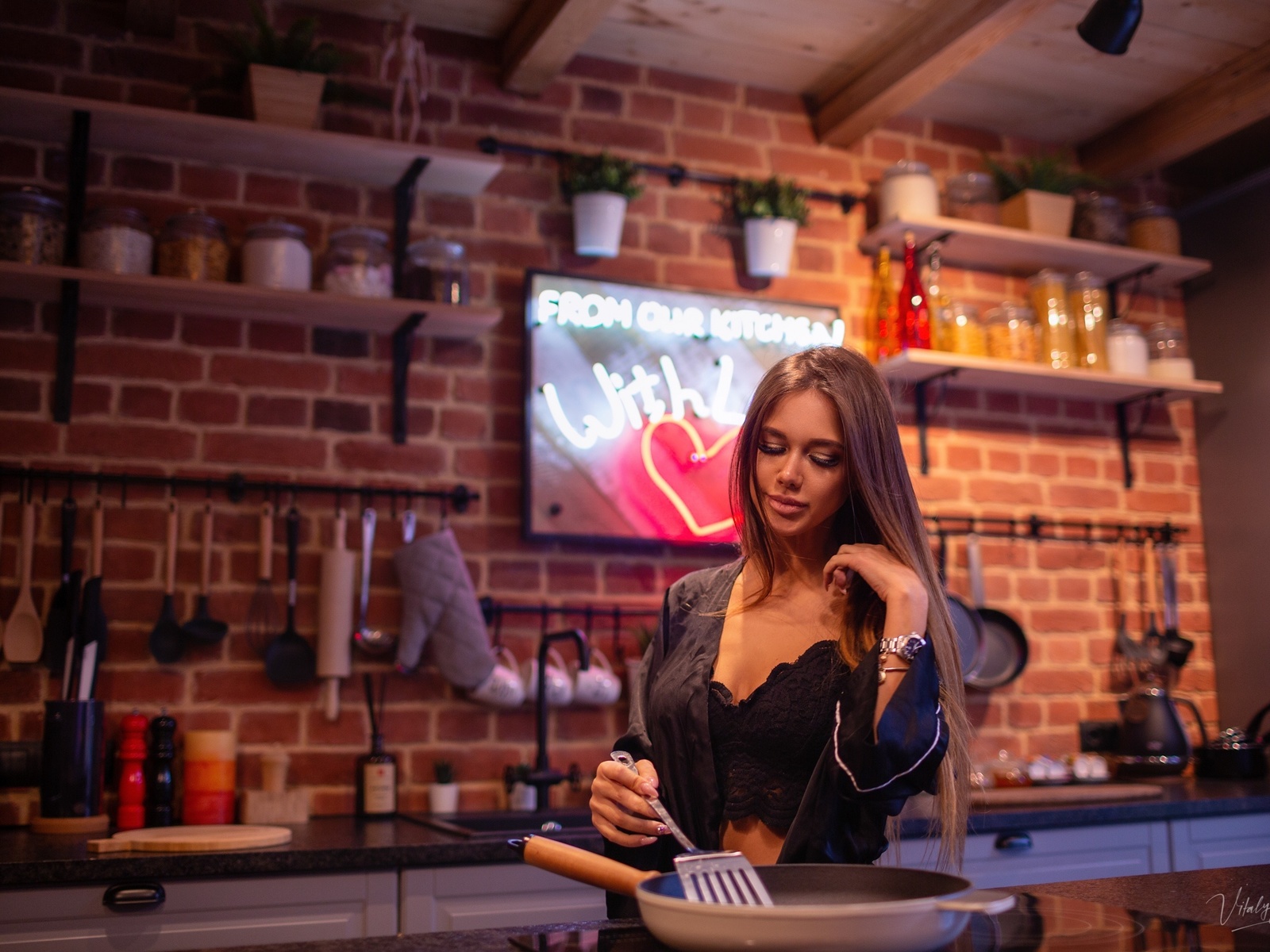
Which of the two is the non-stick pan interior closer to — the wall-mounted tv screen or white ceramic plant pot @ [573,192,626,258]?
the wall-mounted tv screen

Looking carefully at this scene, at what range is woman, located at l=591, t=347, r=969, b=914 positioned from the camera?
4.54ft

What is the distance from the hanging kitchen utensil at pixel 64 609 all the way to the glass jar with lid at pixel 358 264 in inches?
Result: 30.1

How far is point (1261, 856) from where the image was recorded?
2.96 metres

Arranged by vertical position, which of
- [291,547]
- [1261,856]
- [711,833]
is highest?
[291,547]

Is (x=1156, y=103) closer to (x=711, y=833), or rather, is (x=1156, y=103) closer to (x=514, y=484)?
(x=514, y=484)

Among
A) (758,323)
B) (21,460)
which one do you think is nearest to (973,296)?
(758,323)

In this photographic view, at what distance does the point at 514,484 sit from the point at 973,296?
1577 millimetres

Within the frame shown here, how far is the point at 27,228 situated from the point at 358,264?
0.69 metres

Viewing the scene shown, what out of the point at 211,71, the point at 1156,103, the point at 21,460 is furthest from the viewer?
the point at 1156,103

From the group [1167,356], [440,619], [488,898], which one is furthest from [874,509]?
[1167,356]

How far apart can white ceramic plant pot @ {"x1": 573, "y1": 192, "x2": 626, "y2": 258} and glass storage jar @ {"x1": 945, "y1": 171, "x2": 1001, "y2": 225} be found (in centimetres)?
103

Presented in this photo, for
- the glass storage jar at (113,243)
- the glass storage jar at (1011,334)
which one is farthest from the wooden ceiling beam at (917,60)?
the glass storage jar at (113,243)

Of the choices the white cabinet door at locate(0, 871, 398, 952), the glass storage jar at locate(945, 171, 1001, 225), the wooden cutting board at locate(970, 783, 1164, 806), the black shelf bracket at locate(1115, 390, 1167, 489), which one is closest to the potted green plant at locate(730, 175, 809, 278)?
the glass storage jar at locate(945, 171, 1001, 225)

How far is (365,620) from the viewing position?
2764 millimetres
